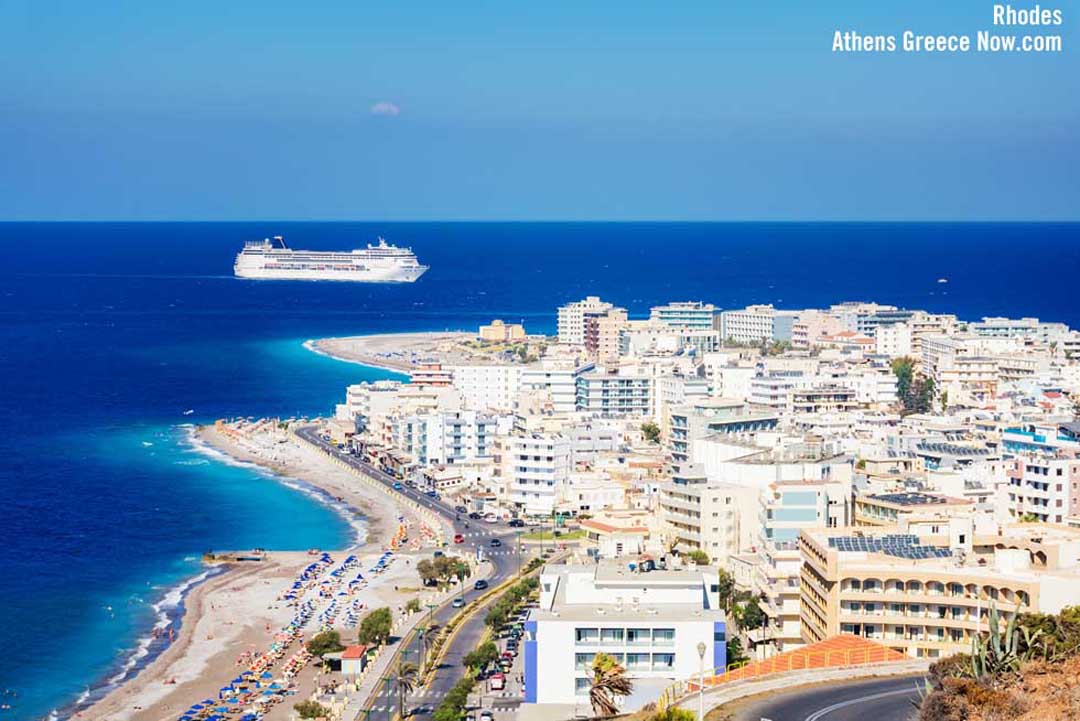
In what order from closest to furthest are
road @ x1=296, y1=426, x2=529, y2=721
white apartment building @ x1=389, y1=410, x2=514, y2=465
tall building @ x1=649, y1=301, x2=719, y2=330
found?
1. road @ x1=296, y1=426, x2=529, y2=721
2. white apartment building @ x1=389, y1=410, x2=514, y2=465
3. tall building @ x1=649, y1=301, x2=719, y2=330

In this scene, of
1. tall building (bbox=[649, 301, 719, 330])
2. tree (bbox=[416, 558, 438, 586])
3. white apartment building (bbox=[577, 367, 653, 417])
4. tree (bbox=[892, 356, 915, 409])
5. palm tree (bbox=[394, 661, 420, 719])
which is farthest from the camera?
tall building (bbox=[649, 301, 719, 330])

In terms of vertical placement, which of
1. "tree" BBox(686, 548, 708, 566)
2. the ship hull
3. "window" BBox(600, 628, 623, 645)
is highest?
the ship hull

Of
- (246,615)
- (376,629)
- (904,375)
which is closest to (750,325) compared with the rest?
(904,375)

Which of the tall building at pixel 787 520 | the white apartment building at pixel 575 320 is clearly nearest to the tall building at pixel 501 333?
the white apartment building at pixel 575 320

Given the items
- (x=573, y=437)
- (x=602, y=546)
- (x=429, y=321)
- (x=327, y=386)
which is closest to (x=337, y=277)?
(x=429, y=321)

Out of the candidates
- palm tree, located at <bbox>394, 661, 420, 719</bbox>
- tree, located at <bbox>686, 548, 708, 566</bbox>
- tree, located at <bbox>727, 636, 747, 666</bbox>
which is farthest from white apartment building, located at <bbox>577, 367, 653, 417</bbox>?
tree, located at <bbox>727, 636, 747, 666</bbox>

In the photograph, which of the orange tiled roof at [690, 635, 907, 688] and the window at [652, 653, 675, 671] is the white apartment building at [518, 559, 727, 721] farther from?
the orange tiled roof at [690, 635, 907, 688]

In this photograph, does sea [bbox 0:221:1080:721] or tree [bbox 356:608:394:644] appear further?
sea [bbox 0:221:1080:721]

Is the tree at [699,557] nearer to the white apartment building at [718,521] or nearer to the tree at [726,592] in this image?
the white apartment building at [718,521]
